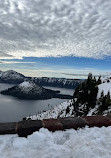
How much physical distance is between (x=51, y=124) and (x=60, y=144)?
1.01 m

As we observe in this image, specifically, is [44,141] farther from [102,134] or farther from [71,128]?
[102,134]

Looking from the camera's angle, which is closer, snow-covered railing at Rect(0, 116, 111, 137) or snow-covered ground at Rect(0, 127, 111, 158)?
snow-covered ground at Rect(0, 127, 111, 158)

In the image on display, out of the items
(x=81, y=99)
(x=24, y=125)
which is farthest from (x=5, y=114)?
(x=24, y=125)

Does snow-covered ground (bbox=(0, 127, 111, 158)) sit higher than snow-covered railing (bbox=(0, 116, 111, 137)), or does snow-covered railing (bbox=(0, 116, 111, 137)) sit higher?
snow-covered railing (bbox=(0, 116, 111, 137))

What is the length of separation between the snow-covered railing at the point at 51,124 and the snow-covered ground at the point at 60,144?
167mm

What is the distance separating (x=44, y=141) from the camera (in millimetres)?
5105

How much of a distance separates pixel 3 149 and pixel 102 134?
293 centimetres

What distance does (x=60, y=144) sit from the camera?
5098 millimetres

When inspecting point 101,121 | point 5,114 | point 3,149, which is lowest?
point 5,114

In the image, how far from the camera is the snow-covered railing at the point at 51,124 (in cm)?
556

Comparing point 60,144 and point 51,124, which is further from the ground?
point 51,124

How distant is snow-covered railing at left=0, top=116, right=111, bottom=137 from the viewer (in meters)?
5.56

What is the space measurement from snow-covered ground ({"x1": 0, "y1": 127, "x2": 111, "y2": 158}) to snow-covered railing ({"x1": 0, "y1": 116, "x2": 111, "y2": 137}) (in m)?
0.17

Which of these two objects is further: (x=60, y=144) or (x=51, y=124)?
(x=51, y=124)
